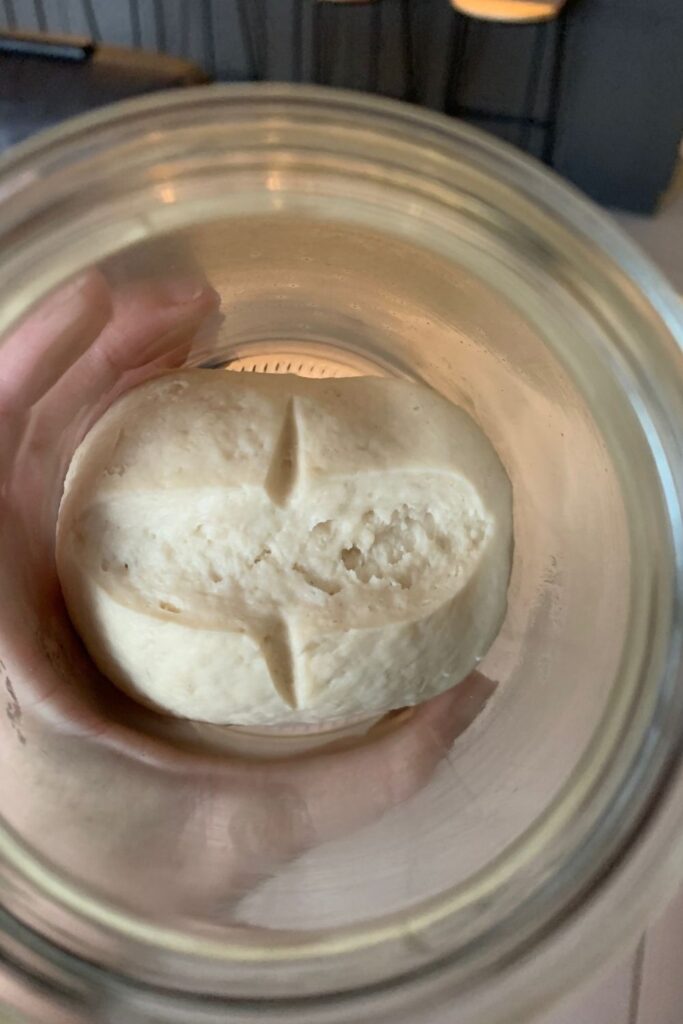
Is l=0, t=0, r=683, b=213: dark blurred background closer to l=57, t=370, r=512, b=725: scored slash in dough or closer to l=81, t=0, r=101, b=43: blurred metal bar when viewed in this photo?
l=81, t=0, r=101, b=43: blurred metal bar

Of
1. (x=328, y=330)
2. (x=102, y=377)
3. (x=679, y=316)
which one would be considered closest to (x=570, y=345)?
(x=679, y=316)

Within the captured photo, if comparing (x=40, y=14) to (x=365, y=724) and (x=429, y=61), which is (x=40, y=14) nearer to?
(x=429, y=61)

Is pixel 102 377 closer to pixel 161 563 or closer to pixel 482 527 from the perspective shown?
pixel 161 563

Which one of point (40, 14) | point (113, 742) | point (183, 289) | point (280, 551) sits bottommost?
point (113, 742)

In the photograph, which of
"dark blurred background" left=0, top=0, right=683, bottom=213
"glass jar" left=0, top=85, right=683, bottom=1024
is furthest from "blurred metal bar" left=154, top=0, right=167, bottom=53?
"glass jar" left=0, top=85, right=683, bottom=1024

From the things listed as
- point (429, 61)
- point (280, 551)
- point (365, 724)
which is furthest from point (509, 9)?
point (365, 724)

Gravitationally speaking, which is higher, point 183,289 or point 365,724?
point 183,289

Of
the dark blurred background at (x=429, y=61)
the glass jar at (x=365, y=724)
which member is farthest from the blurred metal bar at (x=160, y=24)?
the glass jar at (x=365, y=724)

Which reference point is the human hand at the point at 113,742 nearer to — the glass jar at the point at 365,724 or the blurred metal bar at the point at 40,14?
the glass jar at the point at 365,724
